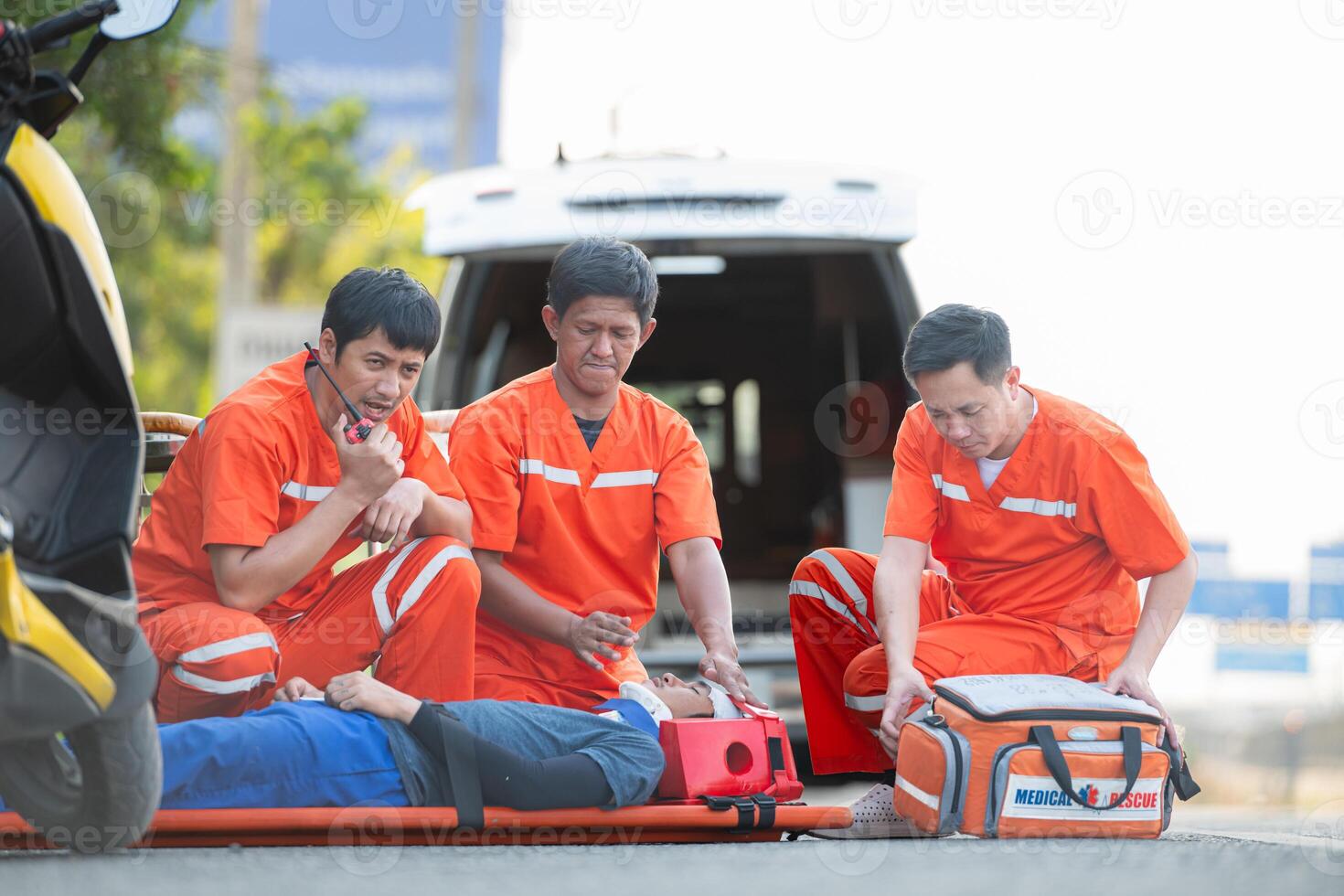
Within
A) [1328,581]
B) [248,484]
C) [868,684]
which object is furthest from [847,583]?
[1328,581]

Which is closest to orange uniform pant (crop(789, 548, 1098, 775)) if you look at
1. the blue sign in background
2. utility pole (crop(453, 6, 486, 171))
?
the blue sign in background

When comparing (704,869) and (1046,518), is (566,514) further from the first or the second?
(704,869)

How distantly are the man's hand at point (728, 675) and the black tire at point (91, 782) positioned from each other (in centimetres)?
140

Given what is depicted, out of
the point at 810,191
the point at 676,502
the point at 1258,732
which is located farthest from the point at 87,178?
the point at 1258,732

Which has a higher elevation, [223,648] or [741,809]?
[223,648]

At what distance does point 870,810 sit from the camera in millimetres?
3705

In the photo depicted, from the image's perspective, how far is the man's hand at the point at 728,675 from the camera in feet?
12.1

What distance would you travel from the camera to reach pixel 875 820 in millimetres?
3695

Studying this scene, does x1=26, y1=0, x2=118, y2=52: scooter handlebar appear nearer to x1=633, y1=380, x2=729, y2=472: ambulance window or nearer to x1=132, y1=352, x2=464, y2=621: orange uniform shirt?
x1=132, y1=352, x2=464, y2=621: orange uniform shirt

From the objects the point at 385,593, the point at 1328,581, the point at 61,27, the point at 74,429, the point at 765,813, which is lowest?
the point at 1328,581

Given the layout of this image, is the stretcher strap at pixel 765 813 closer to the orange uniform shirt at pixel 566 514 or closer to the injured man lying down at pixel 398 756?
the injured man lying down at pixel 398 756

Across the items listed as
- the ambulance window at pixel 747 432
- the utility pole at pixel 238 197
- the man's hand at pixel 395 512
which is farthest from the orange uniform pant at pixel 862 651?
the utility pole at pixel 238 197

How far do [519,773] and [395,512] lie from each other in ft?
2.35

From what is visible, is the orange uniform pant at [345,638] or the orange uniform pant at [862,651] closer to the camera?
the orange uniform pant at [345,638]
